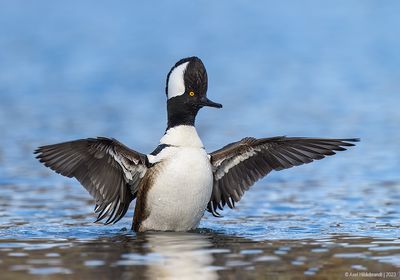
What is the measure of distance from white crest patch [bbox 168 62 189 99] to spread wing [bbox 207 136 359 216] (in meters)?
0.74

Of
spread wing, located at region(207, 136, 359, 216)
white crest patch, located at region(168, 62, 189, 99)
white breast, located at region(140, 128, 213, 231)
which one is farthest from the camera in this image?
spread wing, located at region(207, 136, 359, 216)

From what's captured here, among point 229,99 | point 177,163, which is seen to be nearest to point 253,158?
point 177,163

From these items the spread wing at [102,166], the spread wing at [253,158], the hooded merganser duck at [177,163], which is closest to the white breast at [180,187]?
the hooded merganser duck at [177,163]

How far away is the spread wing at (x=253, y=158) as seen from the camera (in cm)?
1060

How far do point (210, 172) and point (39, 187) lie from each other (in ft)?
13.6

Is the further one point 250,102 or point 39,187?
point 250,102

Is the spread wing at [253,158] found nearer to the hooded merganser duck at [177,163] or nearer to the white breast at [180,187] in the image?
the hooded merganser duck at [177,163]

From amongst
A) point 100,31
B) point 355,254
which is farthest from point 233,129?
point 100,31

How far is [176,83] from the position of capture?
1039cm

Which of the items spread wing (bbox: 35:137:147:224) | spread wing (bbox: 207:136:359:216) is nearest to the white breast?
spread wing (bbox: 35:137:147:224)

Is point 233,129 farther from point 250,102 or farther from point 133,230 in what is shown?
point 133,230

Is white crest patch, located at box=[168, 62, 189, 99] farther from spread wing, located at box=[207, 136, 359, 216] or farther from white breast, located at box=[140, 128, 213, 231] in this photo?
spread wing, located at box=[207, 136, 359, 216]

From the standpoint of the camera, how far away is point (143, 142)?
17422 millimetres

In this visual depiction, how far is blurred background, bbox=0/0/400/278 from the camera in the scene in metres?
11.8
